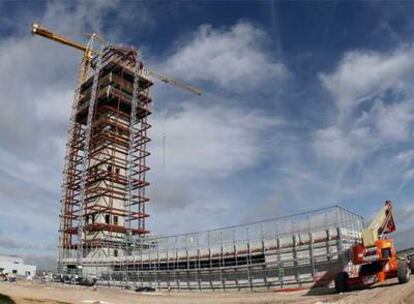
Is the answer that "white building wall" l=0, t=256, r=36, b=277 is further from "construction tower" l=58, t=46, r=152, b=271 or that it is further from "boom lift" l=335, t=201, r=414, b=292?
"boom lift" l=335, t=201, r=414, b=292

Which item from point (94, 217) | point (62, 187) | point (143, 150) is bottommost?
point (94, 217)

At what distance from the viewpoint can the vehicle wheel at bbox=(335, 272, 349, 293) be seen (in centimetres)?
3127

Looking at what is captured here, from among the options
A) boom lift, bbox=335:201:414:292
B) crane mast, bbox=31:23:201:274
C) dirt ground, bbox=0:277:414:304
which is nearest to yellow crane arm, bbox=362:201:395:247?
boom lift, bbox=335:201:414:292

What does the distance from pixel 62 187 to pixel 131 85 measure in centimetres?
A: 3096

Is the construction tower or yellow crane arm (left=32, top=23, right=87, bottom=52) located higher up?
yellow crane arm (left=32, top=23, right=87, bottom=52)

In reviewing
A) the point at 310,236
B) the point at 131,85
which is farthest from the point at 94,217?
the point at 310,236

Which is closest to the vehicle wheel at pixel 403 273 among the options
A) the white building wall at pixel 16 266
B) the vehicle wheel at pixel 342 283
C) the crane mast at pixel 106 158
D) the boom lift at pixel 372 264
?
the boom lift at pixel 372 264

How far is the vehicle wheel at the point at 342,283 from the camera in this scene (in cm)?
3127

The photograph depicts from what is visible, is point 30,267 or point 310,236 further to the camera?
point 30,267

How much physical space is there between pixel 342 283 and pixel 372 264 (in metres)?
2.40

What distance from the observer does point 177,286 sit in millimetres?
55375

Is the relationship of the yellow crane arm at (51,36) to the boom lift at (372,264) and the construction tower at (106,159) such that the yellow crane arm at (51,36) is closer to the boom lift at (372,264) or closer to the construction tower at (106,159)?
the construction tower at (106,159)

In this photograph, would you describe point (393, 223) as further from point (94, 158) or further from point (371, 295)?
point (94, 158)

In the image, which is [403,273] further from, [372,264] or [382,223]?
[382,223]
